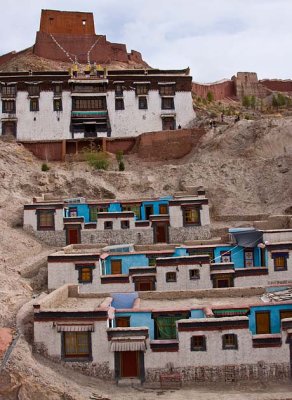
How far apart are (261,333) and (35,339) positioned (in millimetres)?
6999

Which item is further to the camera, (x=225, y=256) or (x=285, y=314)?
(x=225, y=256)

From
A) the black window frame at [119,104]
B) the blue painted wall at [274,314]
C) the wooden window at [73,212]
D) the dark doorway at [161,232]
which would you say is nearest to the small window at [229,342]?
the blue painted wall at [274,314]

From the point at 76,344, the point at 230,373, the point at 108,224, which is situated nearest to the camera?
the point at 230,373

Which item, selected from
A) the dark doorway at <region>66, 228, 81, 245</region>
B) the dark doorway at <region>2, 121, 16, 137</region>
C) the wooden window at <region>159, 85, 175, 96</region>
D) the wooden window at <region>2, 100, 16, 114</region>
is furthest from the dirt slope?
the wooden window at <region>159, 85, 175, 96</region>

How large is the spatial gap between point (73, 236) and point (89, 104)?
A: 16.4 meters

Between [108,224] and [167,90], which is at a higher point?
[167,90]

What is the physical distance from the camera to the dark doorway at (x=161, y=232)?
27.8 m

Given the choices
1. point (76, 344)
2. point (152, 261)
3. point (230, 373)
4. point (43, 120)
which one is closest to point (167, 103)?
point (43, 120)

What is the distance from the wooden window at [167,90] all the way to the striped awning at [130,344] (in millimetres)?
29082

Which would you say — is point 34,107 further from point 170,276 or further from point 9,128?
point 170,276

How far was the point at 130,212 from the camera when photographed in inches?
1086

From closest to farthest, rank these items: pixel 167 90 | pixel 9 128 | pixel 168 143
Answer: pixel 168 143 → pixel 9 128 → pixel 167 90

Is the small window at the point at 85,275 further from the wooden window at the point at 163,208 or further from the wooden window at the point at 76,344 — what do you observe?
the wooden window at the point at 163,208

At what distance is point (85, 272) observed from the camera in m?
21.6
